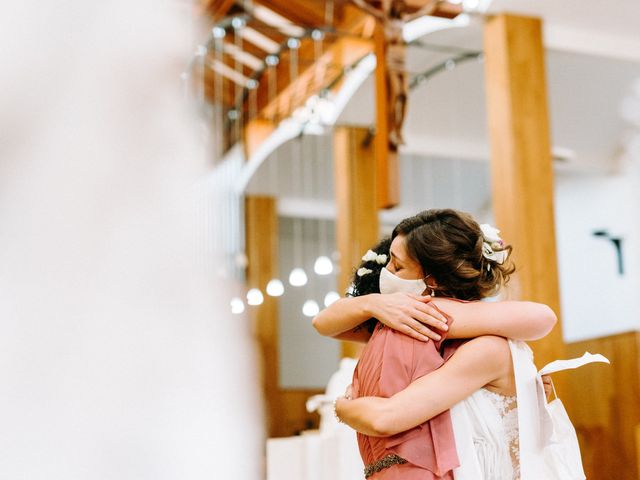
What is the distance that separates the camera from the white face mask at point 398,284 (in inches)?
90.2

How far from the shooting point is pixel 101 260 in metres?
1.91

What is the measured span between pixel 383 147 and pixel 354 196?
5836 mm

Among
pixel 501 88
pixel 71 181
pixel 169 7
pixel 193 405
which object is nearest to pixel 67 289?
pixel 71 181

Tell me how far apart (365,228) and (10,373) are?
1052cm

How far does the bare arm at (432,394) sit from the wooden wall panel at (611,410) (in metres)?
4.42

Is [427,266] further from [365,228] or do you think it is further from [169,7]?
[365,228]

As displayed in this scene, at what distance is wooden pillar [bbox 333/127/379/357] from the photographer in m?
12.1

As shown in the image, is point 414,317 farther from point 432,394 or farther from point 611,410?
point 611,410

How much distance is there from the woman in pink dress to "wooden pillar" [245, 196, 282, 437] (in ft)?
38.6

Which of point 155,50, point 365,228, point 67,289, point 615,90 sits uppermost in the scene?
point 615,90

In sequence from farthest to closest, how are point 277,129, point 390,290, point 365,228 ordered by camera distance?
point 277,129 → point 365,228 → point 390,290

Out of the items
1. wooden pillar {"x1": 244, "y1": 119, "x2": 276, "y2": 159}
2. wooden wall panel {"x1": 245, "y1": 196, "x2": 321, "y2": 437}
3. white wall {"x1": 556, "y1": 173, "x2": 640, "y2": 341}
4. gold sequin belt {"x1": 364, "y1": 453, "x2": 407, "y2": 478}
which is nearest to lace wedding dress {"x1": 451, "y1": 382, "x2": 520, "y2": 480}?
gold sequin belt {"x1": 364, "y1": 453, "x2": 407, "y2": 478}

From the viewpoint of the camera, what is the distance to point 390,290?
2.34 meters

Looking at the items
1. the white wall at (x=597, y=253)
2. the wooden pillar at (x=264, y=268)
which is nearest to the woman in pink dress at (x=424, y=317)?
the white wall at (x=597, y=253)
